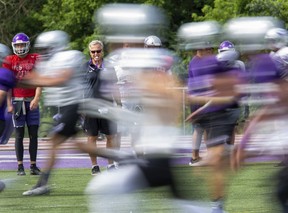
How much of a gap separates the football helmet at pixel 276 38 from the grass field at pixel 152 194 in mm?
1179

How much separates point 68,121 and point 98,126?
2640mm

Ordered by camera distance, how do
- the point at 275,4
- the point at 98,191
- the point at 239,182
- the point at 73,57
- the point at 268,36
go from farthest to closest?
the point at 275,4 → the point at 239,182 → the point at 73,57 → the point at 268,36 → the point at 98,191

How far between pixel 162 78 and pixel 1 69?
2.80 metres

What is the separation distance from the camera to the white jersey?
8.47 meters

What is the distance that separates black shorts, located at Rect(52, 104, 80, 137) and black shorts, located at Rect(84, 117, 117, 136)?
2.28m

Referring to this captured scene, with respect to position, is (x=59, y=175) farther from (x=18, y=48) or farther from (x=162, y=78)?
(x=162, y=78)

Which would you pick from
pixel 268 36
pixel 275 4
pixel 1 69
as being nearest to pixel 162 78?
pixel 268 36

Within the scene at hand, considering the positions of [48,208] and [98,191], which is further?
[48,208]

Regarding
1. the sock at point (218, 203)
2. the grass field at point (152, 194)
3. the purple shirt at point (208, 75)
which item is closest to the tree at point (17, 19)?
the grass field at point (152, 194)

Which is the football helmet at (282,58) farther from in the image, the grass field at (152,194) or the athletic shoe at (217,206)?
the athletic shoe at (217,206)

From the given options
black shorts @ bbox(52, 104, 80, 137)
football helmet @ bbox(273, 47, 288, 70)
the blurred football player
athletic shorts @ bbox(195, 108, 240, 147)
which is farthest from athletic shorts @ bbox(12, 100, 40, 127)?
football helmet @ bbox(273, 47, 288, 70)

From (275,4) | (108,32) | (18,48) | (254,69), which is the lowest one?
(275,4)

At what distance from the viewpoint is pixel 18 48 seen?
442 inches

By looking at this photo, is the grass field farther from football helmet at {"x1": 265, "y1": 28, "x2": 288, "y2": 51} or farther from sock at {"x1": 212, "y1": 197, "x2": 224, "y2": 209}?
football helmet at {"x1": 265, "y1": 28, "x2": 288, "y2": 51}
